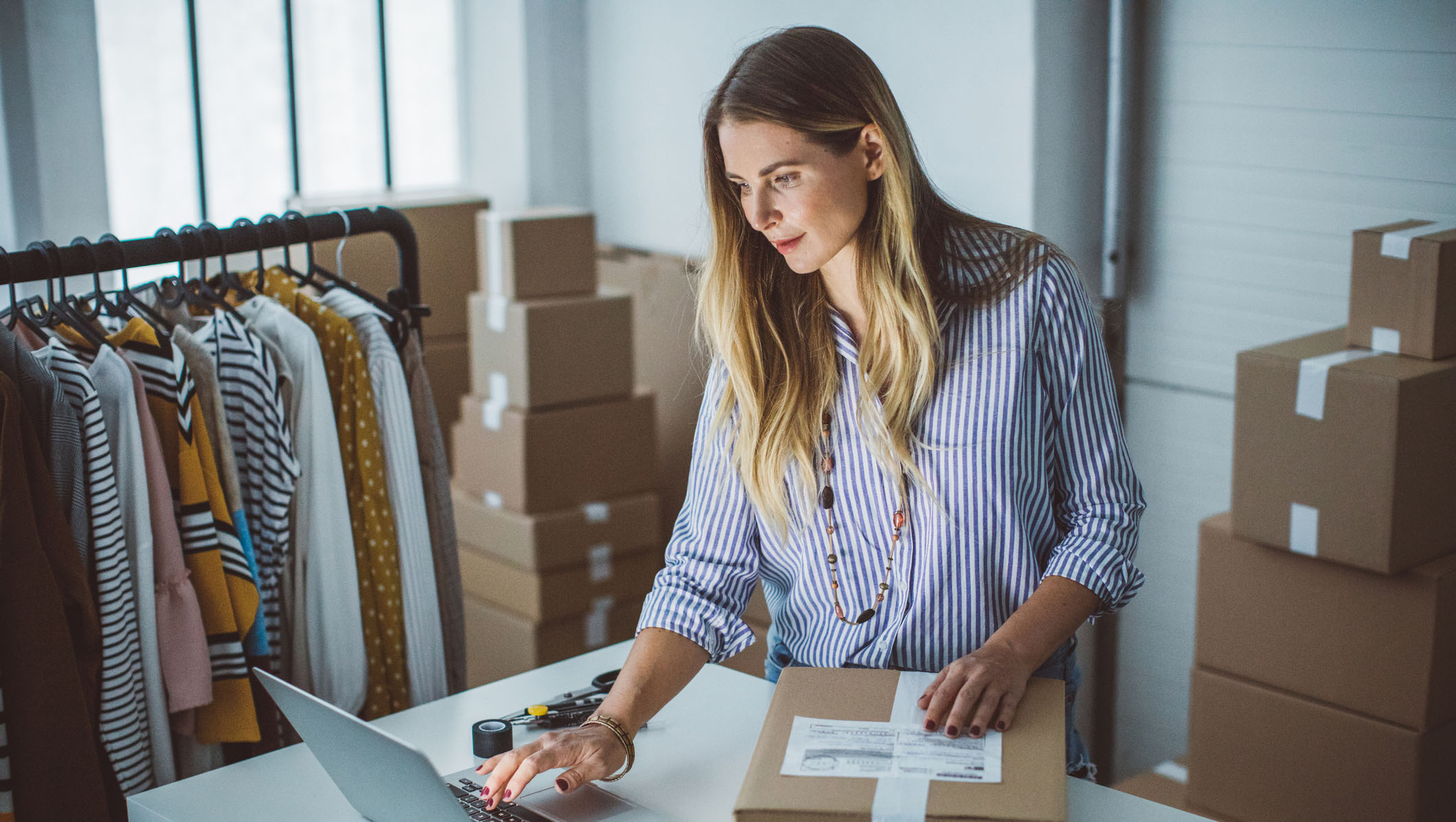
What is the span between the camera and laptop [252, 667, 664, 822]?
1043mm

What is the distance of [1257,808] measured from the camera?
2340 mm

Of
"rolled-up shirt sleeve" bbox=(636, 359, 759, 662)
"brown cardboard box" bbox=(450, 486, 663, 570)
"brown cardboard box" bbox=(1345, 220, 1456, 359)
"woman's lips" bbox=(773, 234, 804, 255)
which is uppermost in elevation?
"woman's lips" bbox=(773, 234, 804, 255)

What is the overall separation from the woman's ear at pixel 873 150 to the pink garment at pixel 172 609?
893 millimetres

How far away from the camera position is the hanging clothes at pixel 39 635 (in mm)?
1369

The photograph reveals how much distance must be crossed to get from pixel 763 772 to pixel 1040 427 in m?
0.49

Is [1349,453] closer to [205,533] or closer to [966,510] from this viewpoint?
[966,510]

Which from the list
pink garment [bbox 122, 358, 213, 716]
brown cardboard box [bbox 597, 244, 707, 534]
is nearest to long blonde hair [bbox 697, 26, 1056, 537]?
pink garment [bbox 122, 358, 213, 716]

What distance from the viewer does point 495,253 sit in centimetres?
302

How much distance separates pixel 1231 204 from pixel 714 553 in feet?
5.55

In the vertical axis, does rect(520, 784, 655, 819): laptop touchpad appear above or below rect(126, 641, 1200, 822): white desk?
above

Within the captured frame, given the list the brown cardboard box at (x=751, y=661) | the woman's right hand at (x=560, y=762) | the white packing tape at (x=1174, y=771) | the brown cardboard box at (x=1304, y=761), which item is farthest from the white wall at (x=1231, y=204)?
the woman's right hand at (x=560, y=762)

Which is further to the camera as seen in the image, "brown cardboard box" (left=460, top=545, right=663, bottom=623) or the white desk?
"brown cardboard box" (left=460, top=545, right=663, bottom=623)

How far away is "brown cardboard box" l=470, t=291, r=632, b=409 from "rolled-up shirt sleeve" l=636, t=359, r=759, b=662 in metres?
1.58

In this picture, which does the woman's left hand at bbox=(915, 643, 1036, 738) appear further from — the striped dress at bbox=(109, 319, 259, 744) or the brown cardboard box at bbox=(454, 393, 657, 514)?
the brown cardboard box at bbox=(454, 393, 657, 514)
